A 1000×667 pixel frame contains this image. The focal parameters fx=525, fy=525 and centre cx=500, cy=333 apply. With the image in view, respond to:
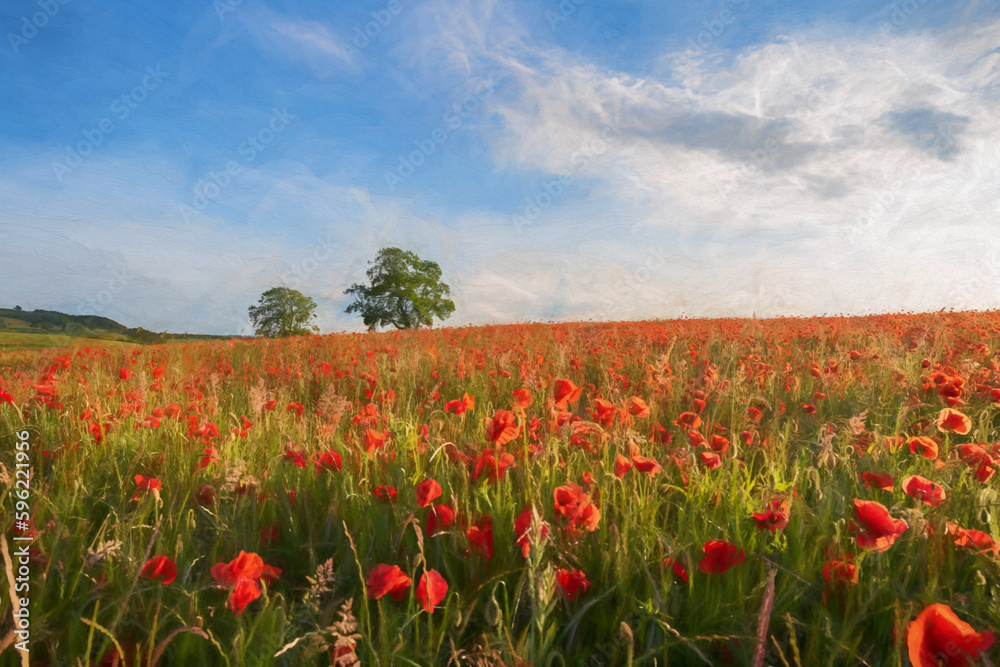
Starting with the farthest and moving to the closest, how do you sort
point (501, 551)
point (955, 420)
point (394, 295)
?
1. point (394, 295)
2. point (955, 420)
3. point (501, 551)

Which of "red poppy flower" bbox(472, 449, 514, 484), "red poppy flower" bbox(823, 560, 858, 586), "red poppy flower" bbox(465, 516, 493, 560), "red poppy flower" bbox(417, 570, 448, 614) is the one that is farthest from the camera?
"red poppy flower" bbox(472, 449, 514, 484)

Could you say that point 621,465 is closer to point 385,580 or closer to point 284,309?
point 385,580

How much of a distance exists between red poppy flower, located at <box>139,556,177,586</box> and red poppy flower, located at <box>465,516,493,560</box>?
72 cm

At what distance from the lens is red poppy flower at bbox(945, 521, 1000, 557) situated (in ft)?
4.39

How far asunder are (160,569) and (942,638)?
1547 mm

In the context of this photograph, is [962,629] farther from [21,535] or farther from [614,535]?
[21,535]

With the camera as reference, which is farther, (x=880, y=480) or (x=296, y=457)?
(x=296, y=457)

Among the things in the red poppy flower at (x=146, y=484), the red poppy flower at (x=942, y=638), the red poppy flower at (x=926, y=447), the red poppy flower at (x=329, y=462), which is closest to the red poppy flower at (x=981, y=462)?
the red poppy flower at (x=926, y=447)

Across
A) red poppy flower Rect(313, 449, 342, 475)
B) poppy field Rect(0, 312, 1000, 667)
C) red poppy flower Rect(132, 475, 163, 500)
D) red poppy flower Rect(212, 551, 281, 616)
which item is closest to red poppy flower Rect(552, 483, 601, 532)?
poppy field Rect(0, 312, 1000, 667)

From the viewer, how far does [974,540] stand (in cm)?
139

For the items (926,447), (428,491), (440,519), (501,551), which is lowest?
(501,551)

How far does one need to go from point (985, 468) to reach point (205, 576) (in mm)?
2635

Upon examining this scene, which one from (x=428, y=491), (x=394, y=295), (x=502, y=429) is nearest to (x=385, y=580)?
(x=428, y=491)

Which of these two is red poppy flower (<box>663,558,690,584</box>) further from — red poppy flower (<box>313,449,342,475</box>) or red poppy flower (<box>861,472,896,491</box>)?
red poppy flower (<box>313,449,342,475</box>)
